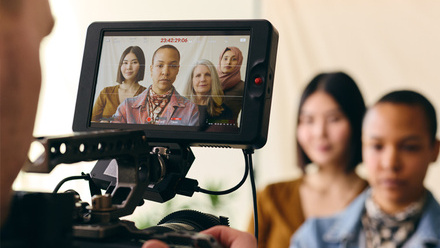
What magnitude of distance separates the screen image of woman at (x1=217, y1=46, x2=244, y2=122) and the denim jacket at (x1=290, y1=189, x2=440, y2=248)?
1.09 m

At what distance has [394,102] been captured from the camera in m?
1.60

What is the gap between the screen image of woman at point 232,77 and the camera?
0.59 metres

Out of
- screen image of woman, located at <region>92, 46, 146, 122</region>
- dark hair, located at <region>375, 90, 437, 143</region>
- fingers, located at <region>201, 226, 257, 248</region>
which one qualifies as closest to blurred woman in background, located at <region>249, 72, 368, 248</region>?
dark hair, located at <region>375, 90, 437, 143</region>

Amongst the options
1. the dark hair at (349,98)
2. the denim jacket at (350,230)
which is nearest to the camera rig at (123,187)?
the denim jacket at (350,230)

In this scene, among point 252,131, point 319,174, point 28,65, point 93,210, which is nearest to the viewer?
point 28,65

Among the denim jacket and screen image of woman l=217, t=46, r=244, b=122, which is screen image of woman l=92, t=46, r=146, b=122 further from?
the denim jacket

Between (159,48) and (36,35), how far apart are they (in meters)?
0.36

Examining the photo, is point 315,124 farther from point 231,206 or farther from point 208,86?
point 208,86

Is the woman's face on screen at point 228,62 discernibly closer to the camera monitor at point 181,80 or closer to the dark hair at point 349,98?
the camera monitor at point 181,80

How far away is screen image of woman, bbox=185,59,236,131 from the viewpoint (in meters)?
0.59

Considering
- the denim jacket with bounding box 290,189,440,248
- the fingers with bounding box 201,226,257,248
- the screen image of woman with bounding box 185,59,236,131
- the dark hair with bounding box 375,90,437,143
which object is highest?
the dark hair with bounding box 375,90,437,143

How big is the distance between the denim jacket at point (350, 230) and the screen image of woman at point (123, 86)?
1101 mm

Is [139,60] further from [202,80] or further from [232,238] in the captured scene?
[232,238]

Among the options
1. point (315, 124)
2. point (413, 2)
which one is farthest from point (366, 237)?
point (413, 2)
